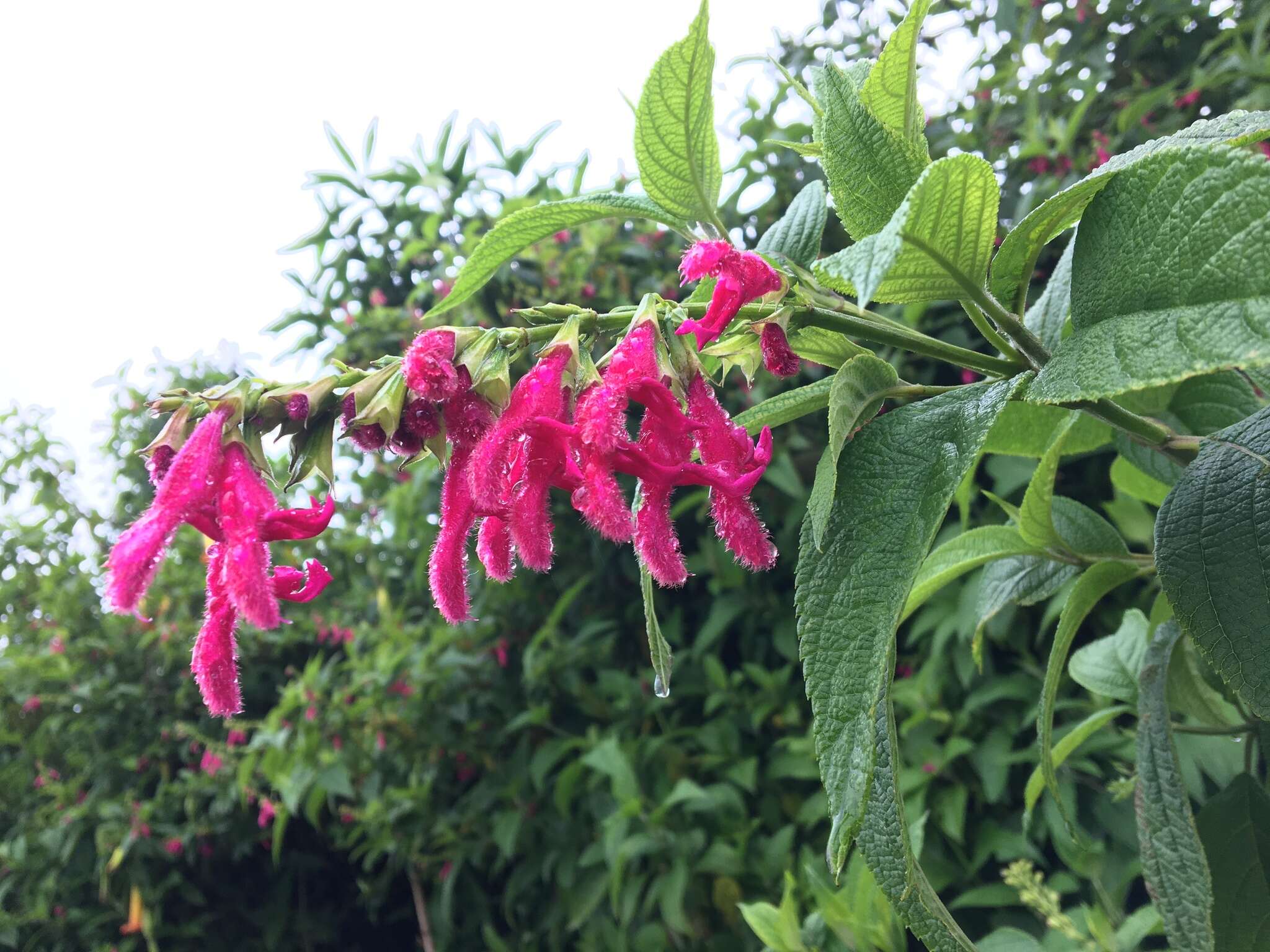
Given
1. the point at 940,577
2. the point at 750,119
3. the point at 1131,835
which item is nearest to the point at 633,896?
the point at 1131,835

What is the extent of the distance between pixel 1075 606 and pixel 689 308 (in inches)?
12.5

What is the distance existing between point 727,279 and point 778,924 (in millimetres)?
738

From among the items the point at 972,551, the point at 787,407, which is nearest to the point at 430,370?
the point at 787,407

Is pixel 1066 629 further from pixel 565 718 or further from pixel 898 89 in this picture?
pixel 565 718

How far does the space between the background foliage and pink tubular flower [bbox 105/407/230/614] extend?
680mm

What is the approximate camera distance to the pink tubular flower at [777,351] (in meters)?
0.39

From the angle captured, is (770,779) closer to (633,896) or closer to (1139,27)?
(633,896)

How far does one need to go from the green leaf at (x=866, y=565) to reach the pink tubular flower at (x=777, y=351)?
0.15 ft

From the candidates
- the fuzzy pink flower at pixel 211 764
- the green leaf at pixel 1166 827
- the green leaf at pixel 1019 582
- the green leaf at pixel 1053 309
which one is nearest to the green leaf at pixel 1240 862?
the green leaf at pixel 1166 827

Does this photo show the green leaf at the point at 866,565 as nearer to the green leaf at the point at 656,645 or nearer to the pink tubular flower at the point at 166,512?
the green leaf at the point at 656,645

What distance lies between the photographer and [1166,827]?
1.59 ft

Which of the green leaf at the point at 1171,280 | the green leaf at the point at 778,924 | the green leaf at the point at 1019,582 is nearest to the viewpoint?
the green leaf at the point at 1171,280

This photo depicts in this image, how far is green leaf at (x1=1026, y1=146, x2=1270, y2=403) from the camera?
27cm

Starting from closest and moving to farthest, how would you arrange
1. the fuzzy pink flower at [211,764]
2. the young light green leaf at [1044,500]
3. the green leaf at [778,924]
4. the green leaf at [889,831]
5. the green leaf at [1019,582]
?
the green leaf at [889,831] < the young light green leaf at [1044,500] < the green leaf at [1019,582] < the green leaf at [778,924] < the fuzzy pink flower at [211,764]
